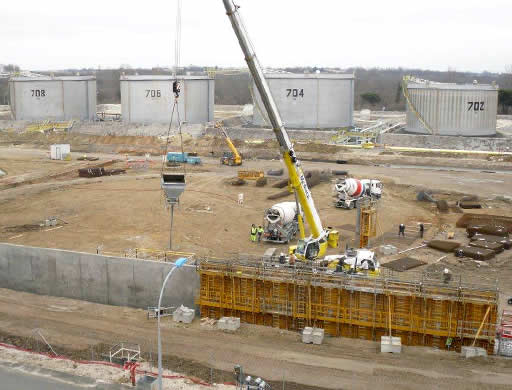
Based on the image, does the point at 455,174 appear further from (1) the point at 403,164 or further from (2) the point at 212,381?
(2) the point at 212,381

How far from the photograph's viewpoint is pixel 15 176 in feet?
189

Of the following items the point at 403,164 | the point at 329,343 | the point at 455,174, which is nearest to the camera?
the point at 329,343

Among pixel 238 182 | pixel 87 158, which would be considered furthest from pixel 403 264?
pixel 87 158

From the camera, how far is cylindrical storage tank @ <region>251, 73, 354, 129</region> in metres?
76.3

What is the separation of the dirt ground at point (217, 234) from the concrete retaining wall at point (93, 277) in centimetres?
68

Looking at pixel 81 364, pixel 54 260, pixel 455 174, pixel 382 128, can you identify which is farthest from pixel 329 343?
pixel 382 128

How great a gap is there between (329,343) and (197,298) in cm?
593

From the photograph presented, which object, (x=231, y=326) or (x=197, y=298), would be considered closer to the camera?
(x=231, y=326)

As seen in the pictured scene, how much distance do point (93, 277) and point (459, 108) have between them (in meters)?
51.0

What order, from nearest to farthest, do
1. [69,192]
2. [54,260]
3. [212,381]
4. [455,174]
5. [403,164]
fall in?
[212,381]
[54,260]
[69,192]
[455,174]
[403,164]

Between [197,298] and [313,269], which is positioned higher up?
[313,269]

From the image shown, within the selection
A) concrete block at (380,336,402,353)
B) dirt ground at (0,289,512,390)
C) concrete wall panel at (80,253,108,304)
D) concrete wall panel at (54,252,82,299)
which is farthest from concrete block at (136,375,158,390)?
concrete wall panel at (54,252,82,299)

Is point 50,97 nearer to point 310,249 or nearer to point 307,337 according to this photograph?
point 310,249

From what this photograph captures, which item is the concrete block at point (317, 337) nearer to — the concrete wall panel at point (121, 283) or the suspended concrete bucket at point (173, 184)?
the concrete wall panel at point (121, 283)
